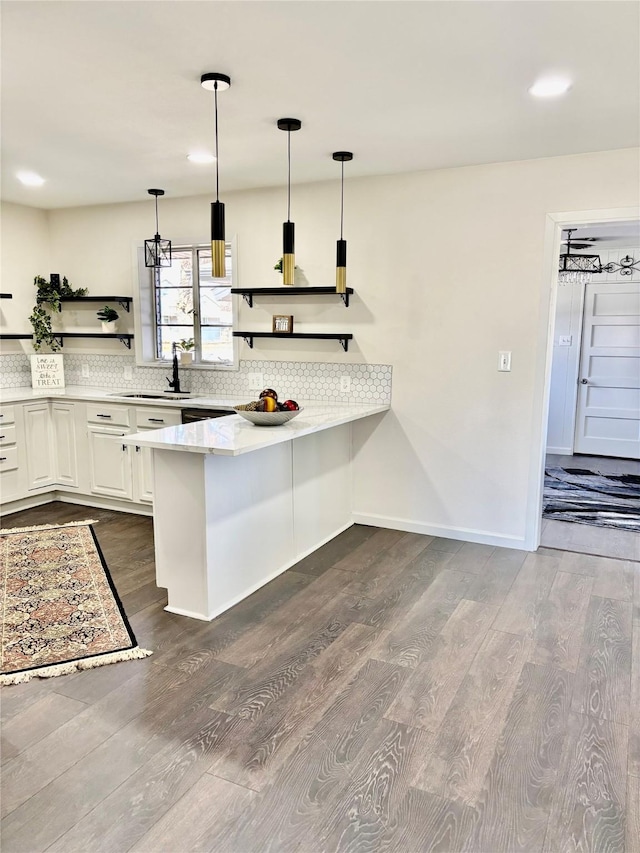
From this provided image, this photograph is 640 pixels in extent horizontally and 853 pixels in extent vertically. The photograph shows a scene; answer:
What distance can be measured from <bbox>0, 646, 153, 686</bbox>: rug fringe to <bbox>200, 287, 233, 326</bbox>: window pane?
9.56ft

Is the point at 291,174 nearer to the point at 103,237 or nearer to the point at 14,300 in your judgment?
the point at 103,237

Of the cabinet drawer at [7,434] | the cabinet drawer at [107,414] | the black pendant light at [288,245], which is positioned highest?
the black pendant light at [288,245]

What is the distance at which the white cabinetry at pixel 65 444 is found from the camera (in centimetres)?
487

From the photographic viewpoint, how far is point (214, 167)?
3.97 meters

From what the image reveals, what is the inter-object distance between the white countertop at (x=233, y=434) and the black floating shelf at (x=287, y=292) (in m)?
0.84

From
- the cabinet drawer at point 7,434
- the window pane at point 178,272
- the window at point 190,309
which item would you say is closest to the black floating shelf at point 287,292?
the window at point 190,309

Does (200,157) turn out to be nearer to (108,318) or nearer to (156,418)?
(156,418)

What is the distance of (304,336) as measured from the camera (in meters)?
4.41

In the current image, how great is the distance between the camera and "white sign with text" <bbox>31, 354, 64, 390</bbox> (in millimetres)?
5250

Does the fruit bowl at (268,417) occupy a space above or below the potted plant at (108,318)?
below

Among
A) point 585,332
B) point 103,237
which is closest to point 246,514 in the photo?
point 103,237

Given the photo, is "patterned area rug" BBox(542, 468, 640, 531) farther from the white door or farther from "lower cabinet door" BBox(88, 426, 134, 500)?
"lower cabinet door" BBox(88, 426, 134, 500)

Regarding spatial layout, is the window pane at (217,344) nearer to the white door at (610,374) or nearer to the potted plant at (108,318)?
the potted plant at (108,318)

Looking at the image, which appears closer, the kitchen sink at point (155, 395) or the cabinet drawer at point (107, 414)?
the cabinet drawer at point (107, 414)
